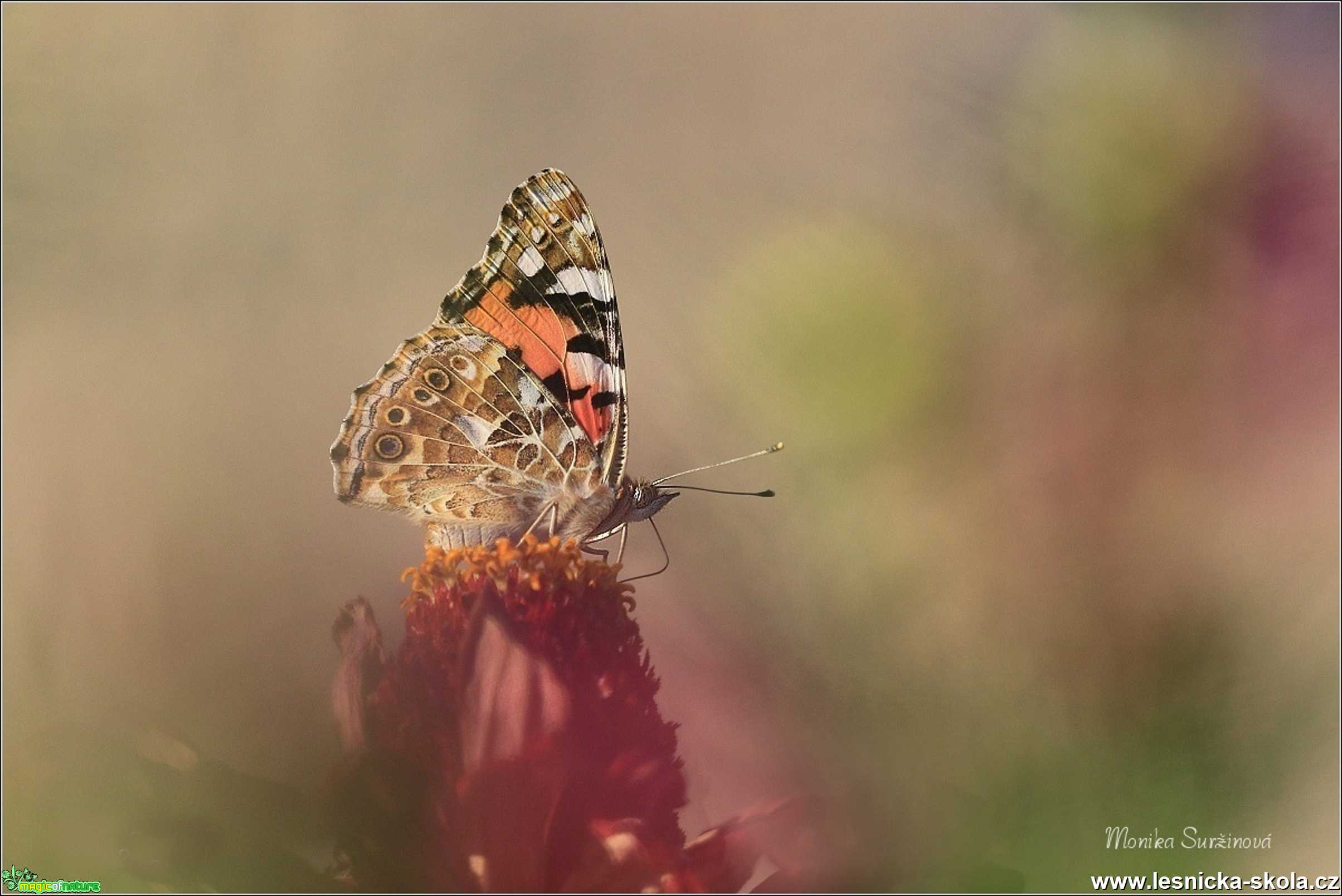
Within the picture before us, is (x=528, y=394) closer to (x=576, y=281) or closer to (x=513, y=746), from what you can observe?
(x=576, y=281)

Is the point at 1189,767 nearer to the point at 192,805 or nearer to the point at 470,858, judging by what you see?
the point at 470,858

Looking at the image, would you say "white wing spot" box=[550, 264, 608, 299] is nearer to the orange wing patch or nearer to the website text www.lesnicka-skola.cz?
the orange wing patch

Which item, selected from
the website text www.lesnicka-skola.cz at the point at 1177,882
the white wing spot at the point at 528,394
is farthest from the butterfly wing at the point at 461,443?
the website text www.lesnicka-skola.cz at the point at 1177,882

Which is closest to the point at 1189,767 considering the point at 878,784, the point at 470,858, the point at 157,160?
the point at 878,784

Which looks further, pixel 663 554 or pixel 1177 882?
pixel 663 554

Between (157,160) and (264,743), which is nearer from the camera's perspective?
(264,743)

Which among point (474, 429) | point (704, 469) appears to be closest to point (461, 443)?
point (474, 429)

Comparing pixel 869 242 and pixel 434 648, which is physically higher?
pixel 869 242
